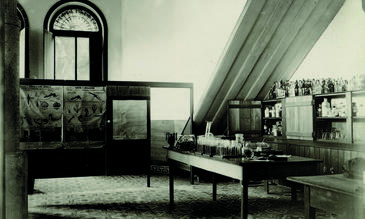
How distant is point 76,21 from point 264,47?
568cm

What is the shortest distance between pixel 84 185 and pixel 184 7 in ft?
16.3

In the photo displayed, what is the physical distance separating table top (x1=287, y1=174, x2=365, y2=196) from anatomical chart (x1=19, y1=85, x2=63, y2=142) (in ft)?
19.0

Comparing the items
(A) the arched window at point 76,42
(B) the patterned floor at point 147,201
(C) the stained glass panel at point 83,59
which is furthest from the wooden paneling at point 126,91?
(C) the stained glass panel at point 83,59

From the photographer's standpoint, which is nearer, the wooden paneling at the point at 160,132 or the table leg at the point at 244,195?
the table leg at the point at 244,195

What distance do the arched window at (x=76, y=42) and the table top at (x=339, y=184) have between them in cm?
846

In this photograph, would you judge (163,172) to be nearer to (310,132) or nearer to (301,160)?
(310,132)

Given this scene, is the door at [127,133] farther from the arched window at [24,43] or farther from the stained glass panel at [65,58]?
the arched window at [24,43]

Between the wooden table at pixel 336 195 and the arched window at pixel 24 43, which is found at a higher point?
the arched window at pixel 24 43

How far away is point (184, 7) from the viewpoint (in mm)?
9883

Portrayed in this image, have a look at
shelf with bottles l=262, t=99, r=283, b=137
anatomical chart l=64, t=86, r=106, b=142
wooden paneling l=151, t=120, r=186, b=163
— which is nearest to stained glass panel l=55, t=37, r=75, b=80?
wooden paneling l=151, t=120, r=186, b=163

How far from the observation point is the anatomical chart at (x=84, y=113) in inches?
317

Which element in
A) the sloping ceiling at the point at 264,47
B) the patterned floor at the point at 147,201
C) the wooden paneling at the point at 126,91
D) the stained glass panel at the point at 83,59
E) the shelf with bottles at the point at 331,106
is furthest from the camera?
the stained glass panel at the point at 83,59

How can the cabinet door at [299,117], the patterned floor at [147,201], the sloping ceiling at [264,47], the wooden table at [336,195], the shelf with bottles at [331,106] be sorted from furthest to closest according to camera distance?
the cabinet door at [299,117]
the sloping ceiling at [264,47]
the shelf with bottles at [331,106]
the patterned floor at [147,201]
the wooden table at [336,195]

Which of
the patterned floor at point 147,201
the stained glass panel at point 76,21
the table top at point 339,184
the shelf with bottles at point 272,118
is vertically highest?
the stained glass panel at point 76,21
